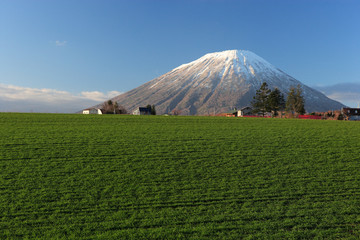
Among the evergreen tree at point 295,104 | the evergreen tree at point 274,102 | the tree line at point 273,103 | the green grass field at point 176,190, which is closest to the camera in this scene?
the green grass field at point 176,190

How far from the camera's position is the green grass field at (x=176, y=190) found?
287 inches

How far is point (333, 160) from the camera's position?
12.6 metres

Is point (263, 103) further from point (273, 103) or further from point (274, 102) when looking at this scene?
point (274, 102)

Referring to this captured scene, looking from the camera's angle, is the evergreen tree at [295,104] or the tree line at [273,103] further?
the evergreen tree at [295,104]

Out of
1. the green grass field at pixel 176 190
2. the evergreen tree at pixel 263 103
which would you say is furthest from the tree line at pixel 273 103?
the green grass field at pixel 176 190

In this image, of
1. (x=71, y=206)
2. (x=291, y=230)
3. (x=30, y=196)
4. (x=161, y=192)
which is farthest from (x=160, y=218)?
(x=30, y=196)

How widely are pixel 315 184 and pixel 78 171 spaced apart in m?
9.38

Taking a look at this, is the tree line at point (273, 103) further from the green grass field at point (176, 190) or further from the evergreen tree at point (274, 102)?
the green grass field at point (176, 190)

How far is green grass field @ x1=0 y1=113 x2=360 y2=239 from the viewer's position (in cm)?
729

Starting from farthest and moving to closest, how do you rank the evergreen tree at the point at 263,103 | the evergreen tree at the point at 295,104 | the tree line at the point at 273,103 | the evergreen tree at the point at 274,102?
the evergreen tree at the point at 295,104
the evergreen tree at the point at 263,103
the tree line at the point at 273,103
the evergreen tree at the point at 274,102

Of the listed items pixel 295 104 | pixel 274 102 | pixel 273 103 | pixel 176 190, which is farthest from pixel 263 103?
pixel 176 190

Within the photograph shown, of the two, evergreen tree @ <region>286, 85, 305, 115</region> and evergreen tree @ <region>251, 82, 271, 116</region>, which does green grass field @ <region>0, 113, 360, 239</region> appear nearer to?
evergreen tree @ <region>251, 82, 271, 116</region>

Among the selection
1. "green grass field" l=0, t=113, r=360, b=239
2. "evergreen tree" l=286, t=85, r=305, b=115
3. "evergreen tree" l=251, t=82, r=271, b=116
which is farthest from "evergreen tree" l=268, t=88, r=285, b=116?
"green grass field" l=0, t=113, r=360, b=239

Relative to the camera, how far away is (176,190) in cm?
923
